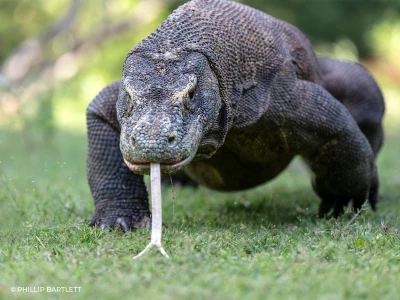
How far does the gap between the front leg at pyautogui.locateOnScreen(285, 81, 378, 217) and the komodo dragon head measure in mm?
778

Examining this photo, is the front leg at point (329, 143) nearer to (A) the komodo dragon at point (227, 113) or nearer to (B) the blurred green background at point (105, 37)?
(A) the komodo dragon at point (227, 113)

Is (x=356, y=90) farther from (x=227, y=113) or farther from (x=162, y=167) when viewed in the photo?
(x=162, y=167)

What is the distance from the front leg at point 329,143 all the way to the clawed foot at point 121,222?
0.97m

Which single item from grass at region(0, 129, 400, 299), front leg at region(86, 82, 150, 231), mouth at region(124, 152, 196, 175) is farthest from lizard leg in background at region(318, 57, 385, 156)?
mouth at region(124, 152, 196, 175)

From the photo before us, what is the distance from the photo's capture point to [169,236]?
142 inches

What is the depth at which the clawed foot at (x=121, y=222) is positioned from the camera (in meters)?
3.99

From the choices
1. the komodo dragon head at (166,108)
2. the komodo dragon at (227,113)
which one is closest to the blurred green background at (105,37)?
the komodo dragon at (227,113)

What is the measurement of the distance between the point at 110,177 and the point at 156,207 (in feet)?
3.73

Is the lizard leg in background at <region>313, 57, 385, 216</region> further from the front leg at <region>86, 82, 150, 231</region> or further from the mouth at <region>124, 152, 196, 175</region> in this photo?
the mouth at <region>124, 152, 196, 175</region>

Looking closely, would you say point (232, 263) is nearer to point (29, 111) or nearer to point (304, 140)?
point (304, 140)

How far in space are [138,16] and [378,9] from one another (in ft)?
28.6

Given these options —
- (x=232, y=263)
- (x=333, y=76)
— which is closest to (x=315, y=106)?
(x=333, y=76)

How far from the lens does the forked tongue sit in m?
3.07

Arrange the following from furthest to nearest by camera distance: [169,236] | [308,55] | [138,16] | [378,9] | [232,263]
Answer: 1. [378,9]
2. [138,16]
3. [308,55]
4. [169,236]
5. [232,263]
